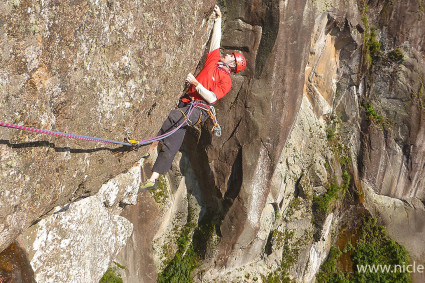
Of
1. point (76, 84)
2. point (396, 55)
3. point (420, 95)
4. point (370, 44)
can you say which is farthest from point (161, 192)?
point (420, 95)

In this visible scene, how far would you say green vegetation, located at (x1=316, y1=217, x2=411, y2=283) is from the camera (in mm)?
10047

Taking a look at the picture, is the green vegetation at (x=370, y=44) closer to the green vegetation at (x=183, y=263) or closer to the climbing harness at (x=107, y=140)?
the climbing harness at (x=107, y=140)

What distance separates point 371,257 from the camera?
1030cm

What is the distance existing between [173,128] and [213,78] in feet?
3.62

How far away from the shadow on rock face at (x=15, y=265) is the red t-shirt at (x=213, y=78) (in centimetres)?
347

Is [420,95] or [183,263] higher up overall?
[420,95]

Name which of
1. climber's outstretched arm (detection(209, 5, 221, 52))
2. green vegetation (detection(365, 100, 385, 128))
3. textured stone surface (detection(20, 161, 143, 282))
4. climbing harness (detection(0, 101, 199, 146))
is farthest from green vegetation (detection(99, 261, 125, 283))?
green vegetation (detection(365, 100, 385, 128))

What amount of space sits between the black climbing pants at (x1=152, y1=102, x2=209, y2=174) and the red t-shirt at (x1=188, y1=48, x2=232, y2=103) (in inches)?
11.3

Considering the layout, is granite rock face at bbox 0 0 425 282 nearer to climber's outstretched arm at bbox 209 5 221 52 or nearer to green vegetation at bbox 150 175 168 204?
green vegetation at bbox 150 175 168 204

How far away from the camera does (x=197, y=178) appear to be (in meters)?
7.76

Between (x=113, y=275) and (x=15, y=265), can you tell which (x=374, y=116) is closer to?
(x=113, y=275)

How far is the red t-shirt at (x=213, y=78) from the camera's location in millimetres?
5711

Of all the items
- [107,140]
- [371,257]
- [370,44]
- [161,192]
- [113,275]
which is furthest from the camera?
[371,257]

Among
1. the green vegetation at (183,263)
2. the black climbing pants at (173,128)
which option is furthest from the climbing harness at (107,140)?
the green vegetation at (183,263)
